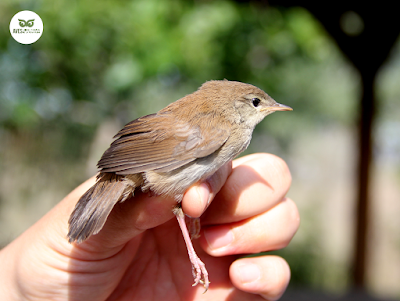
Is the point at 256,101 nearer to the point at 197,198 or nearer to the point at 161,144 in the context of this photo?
the point at 161,144

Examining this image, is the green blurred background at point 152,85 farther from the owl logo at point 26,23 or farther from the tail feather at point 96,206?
the tail feather at point 96,206

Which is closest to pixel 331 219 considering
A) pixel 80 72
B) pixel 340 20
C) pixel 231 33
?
pixel 340 20

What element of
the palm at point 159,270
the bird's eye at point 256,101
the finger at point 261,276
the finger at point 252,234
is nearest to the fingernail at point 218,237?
the finger at point 252,234

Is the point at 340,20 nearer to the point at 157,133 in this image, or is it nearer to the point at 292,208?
the point at 292,208

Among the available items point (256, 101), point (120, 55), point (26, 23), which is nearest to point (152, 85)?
point (120, 55)

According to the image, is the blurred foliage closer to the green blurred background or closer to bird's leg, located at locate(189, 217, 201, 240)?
the green blurred background

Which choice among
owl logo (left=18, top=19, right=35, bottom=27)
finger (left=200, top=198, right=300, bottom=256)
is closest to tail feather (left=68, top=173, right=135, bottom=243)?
finger (left=200, top=198, right=300, bottom=256)
